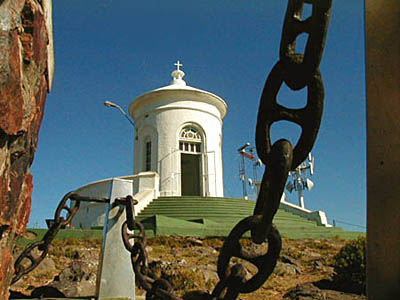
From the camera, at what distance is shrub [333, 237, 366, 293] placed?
20.9 feet

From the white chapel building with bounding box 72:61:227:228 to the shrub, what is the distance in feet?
49.3

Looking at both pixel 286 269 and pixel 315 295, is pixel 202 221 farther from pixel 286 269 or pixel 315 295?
pixel 315 295

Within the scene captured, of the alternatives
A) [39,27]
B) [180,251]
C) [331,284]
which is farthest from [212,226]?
[39,27]

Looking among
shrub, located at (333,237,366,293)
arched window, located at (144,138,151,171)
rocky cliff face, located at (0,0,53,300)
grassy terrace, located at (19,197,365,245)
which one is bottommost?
shrub, located at (333,237,366,293)

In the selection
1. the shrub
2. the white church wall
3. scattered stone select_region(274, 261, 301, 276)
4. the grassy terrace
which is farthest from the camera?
the white church wall

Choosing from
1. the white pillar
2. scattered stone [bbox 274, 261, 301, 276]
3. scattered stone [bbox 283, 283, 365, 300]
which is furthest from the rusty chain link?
scattered stone [bbox 274, 261, 301, 276]

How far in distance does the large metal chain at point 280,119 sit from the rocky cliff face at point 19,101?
115 centimetres

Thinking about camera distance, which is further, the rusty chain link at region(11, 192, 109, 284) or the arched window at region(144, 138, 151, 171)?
the arched window at region(144, 138, 151, 171)

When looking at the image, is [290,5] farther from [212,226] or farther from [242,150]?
[242,150]

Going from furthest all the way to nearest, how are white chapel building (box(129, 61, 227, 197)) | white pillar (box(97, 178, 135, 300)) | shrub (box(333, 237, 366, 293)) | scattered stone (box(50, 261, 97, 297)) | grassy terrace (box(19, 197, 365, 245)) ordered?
white chapel building (box(129, 61, 227, 197)) → grassy terrace (box(19, 197, 365, 245)) → shrub (box(333, 237, 366, 293)) → scattered stone (box(50, 261, 97, 297)) → white pillar (box(97, 178, 135, 300))

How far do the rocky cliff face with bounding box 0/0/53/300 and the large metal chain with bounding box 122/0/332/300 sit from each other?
1148mm

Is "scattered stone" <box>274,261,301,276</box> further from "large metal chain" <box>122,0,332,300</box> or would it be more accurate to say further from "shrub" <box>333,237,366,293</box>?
"large metal chain" <box>122,0,332,300</box>

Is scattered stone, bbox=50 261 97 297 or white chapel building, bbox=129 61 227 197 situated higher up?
white chapel building, bbox=129 61 227 197

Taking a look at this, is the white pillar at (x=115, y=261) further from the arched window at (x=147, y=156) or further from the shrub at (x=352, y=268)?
the arched window at (x=147, y=156)
